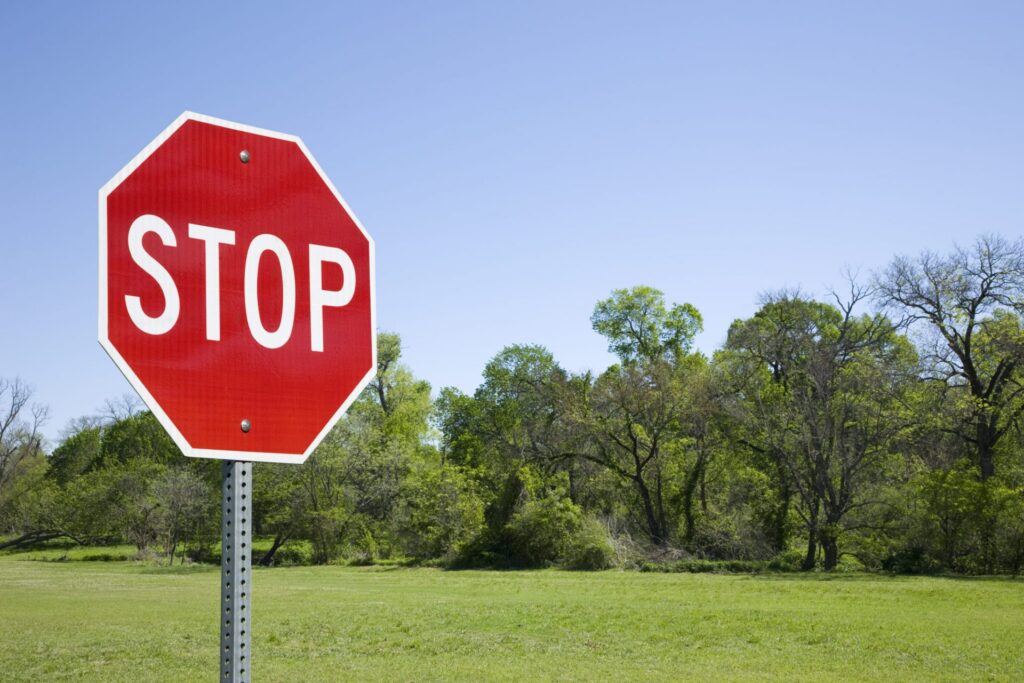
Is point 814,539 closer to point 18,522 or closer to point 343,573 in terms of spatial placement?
point 343,573

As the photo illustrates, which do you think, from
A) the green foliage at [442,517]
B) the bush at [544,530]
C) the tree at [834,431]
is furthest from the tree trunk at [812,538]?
the green foliage at [442,517]

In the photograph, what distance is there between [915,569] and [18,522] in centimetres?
5550

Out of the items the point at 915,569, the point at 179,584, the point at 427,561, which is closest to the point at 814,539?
the point at 915,569

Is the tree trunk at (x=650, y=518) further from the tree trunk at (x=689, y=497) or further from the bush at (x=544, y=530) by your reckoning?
the bush at (x=544, y=530)

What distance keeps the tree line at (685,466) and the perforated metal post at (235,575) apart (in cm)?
3222

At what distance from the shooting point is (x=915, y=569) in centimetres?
3114

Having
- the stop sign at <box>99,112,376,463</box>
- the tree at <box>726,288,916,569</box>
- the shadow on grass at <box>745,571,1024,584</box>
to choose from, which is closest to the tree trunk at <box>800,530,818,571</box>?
the tree at <box>726,288,916,569</box>

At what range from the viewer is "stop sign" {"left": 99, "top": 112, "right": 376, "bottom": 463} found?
7.16 ft

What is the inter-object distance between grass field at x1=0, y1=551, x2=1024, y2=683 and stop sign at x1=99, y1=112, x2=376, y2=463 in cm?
989

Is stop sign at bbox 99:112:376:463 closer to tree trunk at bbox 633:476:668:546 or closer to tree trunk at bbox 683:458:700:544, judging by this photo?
tree trunk at bbox 633:476:668:546

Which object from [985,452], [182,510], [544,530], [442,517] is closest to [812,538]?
[985,452]

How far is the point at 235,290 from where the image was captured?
234 cm

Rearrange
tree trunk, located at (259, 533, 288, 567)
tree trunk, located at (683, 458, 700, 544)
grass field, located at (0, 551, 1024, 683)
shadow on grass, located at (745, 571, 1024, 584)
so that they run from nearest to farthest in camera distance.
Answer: grass field, located at (0, 551, 1024, 683) → shadow on grass, located at (745, 571, 1024, 584) → tree trunk, located at (683, 458, 700, 544) → tree trunk, located at (259, 533, 288, 567)

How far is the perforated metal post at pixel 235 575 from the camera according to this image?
2.18m
